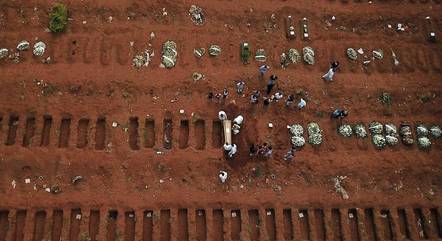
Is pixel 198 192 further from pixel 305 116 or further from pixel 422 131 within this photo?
pixel 422 131

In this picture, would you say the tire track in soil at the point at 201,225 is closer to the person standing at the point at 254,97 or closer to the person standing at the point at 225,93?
the person standing at the point at 225,93

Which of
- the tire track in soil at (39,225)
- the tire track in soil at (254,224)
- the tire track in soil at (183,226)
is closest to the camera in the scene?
the tire track in soil at (39,225)

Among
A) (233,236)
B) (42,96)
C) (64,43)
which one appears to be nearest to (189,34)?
(64,43)

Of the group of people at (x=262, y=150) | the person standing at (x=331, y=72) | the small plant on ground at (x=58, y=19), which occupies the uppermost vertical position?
the small plant on ground at (x=58, y=19)

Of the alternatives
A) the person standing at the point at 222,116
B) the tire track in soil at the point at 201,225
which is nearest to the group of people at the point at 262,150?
the person standing at the point at 222,116

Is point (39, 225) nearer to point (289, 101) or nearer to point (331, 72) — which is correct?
point (289, 101)

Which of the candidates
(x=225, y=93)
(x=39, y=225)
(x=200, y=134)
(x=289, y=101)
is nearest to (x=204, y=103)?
(x=225, y=93)

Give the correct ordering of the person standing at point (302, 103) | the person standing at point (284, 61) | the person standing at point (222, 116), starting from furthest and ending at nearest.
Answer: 1. the person standing at point (284, 61)
2. the person standing at point (302, 103)
3. the person standing at point (222, 116)
